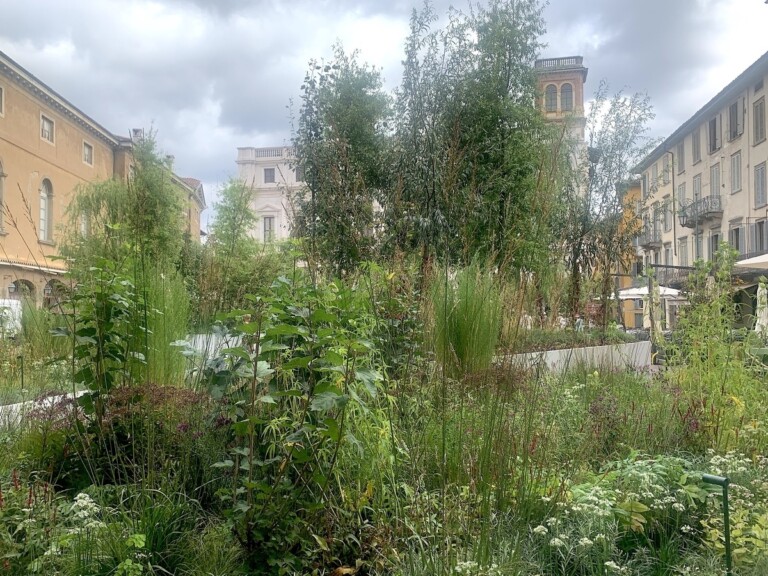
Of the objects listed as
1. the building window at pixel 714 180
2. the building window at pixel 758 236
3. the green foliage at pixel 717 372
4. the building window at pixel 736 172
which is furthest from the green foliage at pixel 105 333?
the building window at pixel 714 180

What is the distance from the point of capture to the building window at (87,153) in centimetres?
1864

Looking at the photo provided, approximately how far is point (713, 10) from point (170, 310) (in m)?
3.43

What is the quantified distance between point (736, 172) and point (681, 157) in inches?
209

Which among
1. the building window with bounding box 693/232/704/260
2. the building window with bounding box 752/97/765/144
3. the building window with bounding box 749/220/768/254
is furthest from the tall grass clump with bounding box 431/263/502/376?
the building window with bounding box 693/232/704/260

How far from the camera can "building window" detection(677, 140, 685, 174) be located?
2417 cm

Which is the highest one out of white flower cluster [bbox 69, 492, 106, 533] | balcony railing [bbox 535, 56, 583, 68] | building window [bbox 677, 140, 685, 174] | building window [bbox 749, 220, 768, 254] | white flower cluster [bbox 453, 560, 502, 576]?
balcony railing [bbox 535, 56, 583, 68]

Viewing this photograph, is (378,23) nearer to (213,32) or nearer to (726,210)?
(213,32)

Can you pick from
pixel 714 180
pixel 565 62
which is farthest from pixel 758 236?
pixel 565 62

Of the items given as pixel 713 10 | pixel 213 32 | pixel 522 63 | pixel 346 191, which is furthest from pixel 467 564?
pixel 522 63

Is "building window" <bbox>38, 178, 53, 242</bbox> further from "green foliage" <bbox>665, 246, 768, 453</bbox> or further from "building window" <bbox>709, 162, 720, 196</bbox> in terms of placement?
"building window" <bbox>709, 162, 720, 196</bbox>

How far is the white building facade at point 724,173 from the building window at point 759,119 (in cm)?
3

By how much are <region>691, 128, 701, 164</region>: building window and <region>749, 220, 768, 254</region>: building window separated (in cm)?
516

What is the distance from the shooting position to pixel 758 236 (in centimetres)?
→ 1805

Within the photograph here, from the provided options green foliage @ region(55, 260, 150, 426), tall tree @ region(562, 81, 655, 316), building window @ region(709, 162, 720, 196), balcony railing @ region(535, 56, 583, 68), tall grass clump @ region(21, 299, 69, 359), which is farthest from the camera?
balcony railing @ region(535, 56, 583, 68)
